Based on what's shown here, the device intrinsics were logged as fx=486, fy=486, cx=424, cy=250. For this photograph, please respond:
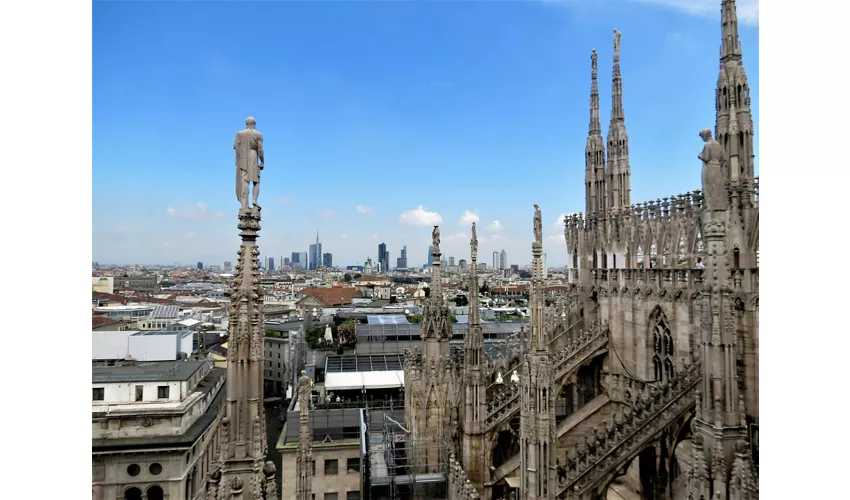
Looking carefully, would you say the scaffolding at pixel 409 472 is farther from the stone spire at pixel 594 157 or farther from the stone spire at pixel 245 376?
the stone spire at pixel 594 157

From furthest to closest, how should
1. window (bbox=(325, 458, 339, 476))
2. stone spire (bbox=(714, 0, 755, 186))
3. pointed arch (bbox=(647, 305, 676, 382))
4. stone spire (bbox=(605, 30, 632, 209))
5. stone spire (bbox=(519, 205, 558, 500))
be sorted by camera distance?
1. window (bbox=(325, 458, 339, 476))
2. stone spire (bbox=(605, 30, 632, 209))
3. pointed arch (bbox=(647, 305, 676, 382))
4. stone spire (bbox=(714, 0, 755, 186))
5. stone spire (bbox=(519, 205, 558, 500))

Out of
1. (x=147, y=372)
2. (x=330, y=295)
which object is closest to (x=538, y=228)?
(x=147, y=372)

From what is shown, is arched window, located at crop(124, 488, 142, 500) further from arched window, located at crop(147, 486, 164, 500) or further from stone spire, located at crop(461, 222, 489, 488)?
stone spire, located at crop(461, 222, 489, 488)

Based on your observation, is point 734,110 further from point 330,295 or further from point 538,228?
point 330,295

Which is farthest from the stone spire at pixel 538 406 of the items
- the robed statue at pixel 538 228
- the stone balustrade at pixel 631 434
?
the stone balustrade at pixel 631 434

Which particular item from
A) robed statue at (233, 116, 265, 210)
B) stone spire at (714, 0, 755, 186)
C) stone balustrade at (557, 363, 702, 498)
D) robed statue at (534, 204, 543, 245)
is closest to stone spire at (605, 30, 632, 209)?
stone spire at (714, 0, 755, 186)
